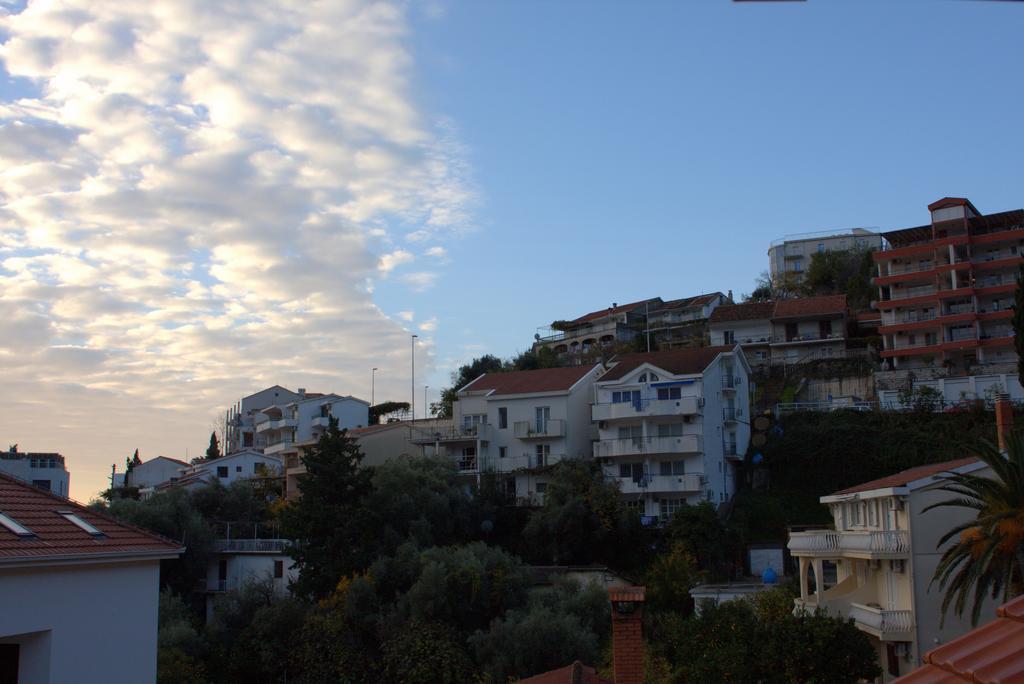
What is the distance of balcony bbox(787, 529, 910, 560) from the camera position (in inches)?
1112

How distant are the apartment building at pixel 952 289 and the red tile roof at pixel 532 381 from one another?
2341 cm

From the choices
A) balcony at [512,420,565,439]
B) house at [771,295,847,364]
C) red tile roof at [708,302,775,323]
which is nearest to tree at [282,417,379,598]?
balcony at [512,420,565,439]

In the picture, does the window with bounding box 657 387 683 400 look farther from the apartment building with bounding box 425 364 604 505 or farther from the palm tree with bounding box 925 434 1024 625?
the palm tree with bounding box 925 434 1024 625

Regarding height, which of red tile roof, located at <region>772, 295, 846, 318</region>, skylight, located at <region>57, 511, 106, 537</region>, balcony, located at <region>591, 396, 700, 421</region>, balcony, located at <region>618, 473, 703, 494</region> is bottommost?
balcony, located at <region>618, 473, 703, 494</region>

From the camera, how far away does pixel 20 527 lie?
484 inches

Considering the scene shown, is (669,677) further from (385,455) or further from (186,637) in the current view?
(385,455)

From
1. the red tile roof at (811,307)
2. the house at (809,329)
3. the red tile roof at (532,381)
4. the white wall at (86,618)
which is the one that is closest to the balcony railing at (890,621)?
the white wall at (86,618)

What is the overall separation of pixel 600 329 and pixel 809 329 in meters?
19.7

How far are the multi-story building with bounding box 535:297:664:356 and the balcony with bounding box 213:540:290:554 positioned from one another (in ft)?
109

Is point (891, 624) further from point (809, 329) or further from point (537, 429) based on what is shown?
point (809, 329)

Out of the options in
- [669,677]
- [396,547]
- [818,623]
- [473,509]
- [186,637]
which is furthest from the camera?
[473,509]

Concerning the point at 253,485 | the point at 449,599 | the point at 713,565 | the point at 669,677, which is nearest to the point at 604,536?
the point at 713,565

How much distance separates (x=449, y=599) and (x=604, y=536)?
9.48 m

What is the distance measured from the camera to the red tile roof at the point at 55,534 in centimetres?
1181
